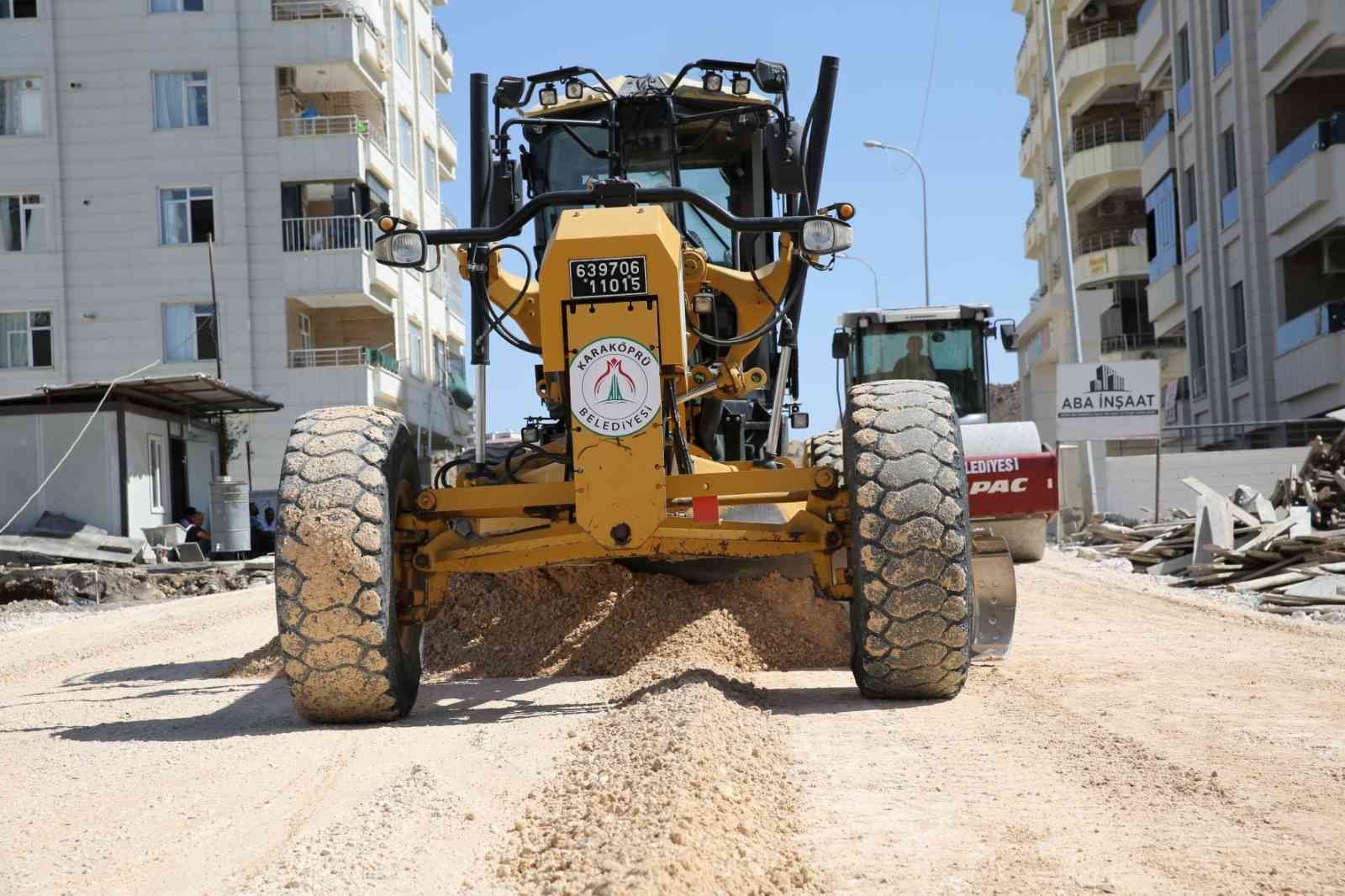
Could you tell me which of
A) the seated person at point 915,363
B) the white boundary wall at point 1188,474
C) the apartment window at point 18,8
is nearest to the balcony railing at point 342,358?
the apartment window at point 18,8

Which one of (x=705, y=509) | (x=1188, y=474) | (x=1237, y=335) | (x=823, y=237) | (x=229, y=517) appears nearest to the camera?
(x=705, y=509)

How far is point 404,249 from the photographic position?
24.2ft

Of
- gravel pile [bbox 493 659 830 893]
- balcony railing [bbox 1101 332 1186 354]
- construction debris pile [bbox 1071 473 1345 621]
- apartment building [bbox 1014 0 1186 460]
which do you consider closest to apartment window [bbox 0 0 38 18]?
apartment building [bbox 1014 0 1186 460]

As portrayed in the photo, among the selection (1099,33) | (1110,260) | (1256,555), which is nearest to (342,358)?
(1110,260)

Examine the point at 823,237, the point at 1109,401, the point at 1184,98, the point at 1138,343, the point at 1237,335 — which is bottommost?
the point at 1109,401

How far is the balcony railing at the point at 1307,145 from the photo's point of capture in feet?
101

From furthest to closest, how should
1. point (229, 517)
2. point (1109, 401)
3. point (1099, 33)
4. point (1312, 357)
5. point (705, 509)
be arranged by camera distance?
point (1099, 33) < point (1312, 357) < point (229, 517) < point (1109, 401) < point (705, 509)

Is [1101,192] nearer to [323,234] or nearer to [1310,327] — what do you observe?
[1310,327]

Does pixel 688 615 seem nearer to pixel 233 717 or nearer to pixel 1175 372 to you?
pixel 233 717

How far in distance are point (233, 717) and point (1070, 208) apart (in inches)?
2260

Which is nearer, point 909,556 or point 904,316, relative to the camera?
point 909,556

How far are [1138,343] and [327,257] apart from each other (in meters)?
30.0

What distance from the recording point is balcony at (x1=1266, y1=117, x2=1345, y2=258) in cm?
3075

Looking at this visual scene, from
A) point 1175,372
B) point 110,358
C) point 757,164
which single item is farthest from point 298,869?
point 1175,372
